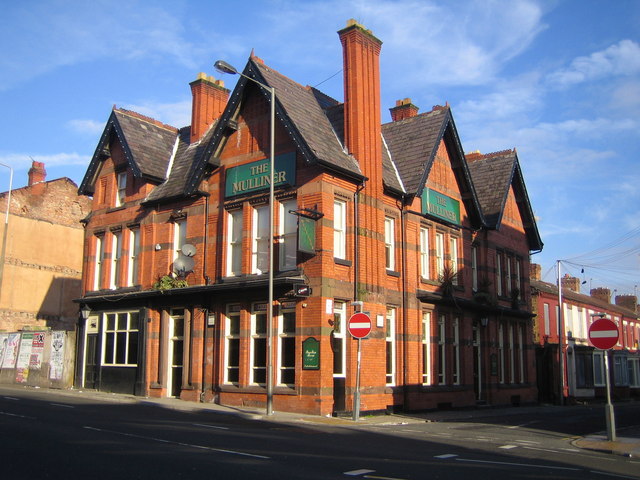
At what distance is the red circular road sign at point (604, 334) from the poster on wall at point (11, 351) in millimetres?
25169

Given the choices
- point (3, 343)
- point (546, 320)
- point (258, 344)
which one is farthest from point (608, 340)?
point (546, 320)

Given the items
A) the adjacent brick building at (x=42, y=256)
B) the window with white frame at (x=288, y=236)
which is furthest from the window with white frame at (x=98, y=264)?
the adjacent brick building at (x=42, y=256)

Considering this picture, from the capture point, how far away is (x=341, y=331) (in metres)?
21.2

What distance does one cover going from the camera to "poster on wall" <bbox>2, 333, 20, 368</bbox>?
99.1ft

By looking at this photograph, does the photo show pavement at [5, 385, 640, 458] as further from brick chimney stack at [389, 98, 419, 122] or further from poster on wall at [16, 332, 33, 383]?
brick chimney stack at [389, 98, 419, 122]

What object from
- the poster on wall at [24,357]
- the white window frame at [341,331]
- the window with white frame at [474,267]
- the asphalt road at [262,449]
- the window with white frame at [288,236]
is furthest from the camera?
the poster on wall at [24,357]

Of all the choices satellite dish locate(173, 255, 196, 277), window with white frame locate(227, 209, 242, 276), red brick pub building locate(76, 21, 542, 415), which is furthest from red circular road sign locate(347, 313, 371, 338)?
satellite dish locate(173, 255, 196, 277)

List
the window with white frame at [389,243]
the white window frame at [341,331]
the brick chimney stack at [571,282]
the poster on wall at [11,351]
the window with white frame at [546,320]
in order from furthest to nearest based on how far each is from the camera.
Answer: the brick chimney stack at [571,282] < the window with white frame at [546,320] < the poster on wall at [11,351] < the window with white frame at [389,243] < the white window frame at [341,331]

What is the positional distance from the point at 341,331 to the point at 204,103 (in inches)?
503

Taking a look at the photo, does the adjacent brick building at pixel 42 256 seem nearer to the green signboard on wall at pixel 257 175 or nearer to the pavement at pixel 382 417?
the pavement at pixel 382 417

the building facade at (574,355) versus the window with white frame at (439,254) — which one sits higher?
the window with white frame at (439,254)

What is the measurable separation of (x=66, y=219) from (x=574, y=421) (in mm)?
33698

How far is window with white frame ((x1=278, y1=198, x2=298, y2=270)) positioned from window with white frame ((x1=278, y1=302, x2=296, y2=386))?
1.41 metres

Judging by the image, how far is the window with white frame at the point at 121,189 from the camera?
28375 millimetres
